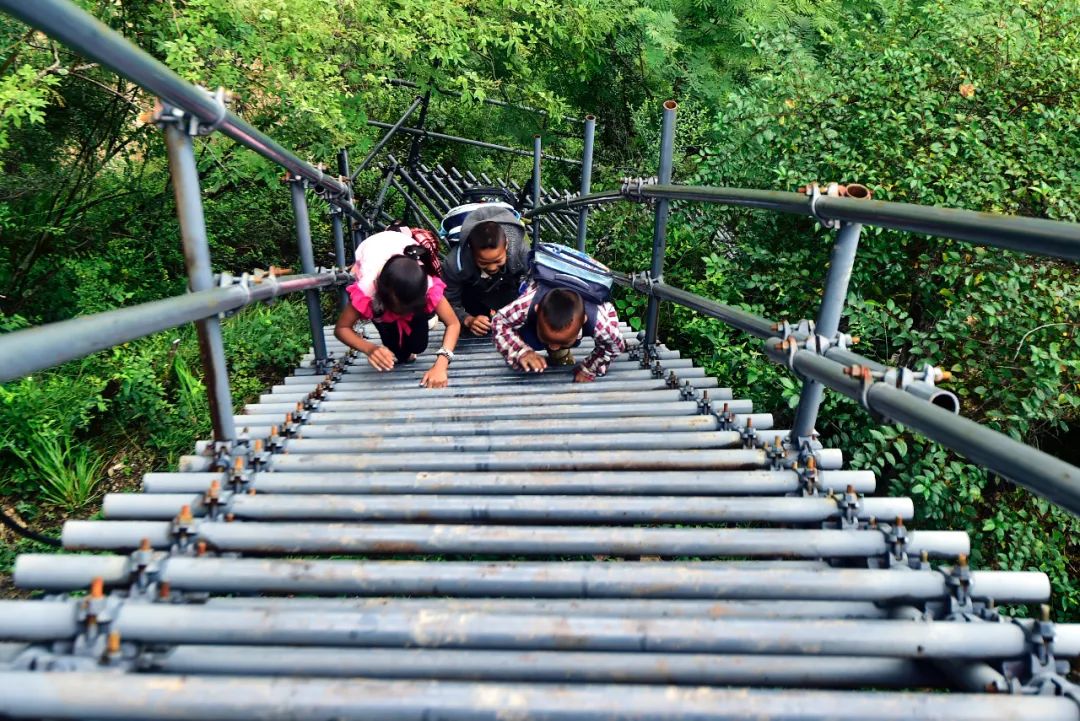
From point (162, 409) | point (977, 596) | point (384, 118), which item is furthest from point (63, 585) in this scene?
point (384, 118)

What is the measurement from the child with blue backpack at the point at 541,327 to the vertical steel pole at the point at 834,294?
1.15 meters

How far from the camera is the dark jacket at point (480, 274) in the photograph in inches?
166

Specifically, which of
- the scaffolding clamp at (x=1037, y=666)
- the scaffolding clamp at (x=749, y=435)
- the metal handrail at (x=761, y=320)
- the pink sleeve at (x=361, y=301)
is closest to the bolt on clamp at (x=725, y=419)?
the scaffolding clamp at (x=749, y=435)

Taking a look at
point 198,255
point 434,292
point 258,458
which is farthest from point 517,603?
point 434,292

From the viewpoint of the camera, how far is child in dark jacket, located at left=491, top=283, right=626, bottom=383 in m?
2.91

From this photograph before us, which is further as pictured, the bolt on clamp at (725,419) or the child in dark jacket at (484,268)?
the child in dark jacket at (484,268)

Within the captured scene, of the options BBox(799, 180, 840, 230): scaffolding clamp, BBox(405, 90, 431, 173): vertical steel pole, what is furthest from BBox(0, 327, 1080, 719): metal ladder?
BBox(405, 90, 431, 173): vertical steel pole

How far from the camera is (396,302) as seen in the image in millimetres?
3170

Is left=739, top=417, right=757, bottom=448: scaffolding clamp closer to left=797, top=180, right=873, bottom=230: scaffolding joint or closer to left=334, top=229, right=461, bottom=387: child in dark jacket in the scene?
left=797, top=180, right=873, bottom=230: scaffolding joint

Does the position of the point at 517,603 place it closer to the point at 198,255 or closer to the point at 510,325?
the point at 198,255

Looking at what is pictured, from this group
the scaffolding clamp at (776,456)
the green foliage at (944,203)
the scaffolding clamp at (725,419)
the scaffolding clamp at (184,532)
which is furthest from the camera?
the green foliage at (944,203)

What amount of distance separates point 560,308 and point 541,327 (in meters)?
0.11

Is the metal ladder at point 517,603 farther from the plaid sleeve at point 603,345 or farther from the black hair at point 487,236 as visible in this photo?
the black hair at point 487,236

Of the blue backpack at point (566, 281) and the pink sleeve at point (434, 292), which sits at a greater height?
the blue backpack at point (566, 281)
